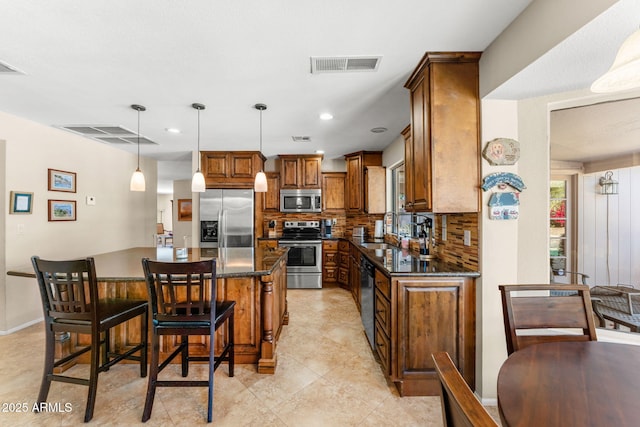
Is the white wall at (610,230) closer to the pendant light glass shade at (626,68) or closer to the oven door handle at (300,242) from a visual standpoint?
the pendant light glass shade at (626,68)

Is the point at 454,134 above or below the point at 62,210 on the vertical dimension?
above

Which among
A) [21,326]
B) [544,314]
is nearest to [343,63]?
[544,314]

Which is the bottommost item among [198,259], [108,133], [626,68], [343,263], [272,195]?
[343,263]

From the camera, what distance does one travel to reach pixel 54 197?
362cm

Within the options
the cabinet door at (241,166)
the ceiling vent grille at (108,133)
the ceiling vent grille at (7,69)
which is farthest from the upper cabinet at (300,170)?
the ceiling vent grille at (7,69)

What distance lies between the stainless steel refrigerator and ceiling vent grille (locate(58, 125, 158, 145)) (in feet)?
4.00

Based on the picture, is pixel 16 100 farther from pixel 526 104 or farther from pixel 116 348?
pixel 526 104

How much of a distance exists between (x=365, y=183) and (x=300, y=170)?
1247 millimetres

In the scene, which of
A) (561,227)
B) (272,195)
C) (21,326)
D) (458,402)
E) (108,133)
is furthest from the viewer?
(272,195)

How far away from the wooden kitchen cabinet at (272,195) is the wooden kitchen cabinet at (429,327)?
375cm

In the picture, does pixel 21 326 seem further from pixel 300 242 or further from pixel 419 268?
pixel 419 268

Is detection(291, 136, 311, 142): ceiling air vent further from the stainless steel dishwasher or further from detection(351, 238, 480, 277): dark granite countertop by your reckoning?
detection(351, 238, 480, 277): dark granite countertop

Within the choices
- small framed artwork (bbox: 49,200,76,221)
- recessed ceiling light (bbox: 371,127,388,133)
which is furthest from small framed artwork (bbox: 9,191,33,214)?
recessed ceiling light (bbox: 371,127,388,133)

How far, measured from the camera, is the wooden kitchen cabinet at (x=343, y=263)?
4.96m
